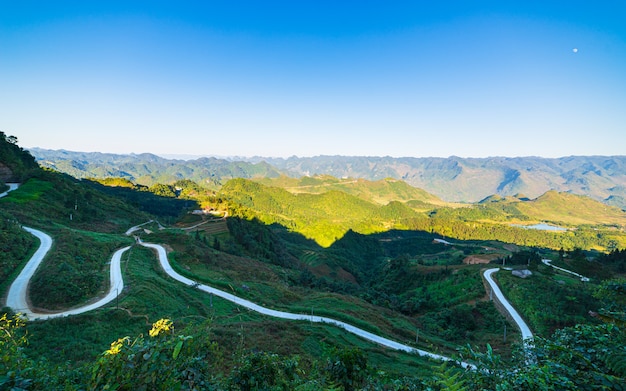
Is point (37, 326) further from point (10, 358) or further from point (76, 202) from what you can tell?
point (76, 202)

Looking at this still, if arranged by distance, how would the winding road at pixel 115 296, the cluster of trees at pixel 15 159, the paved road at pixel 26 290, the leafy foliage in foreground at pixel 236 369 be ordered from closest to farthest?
the leafy foliage in foreground at pixel 236 369
the paved road at pixel 26 290
the winding road at pixel 115 296
the cluster of trees at pixel 15 159

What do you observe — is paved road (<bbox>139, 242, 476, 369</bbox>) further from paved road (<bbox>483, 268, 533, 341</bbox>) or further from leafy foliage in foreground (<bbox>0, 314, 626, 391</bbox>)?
leafy foliage in foreground (<bbox>0, 314, 626, 391</bbox>)

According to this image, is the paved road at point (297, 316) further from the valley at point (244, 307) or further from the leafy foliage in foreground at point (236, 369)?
the leafy foliage in foreground at point (236, 369)

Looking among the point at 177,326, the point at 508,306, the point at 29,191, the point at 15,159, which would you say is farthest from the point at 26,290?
the point at 15,159

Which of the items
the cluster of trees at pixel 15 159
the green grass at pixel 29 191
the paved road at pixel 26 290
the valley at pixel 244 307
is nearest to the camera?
the valley at pixel 244 307

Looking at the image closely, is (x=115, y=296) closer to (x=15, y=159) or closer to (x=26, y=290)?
(x=26, y=290)

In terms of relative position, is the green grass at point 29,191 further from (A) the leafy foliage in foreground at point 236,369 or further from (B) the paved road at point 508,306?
(B) the paved road at point 508,306

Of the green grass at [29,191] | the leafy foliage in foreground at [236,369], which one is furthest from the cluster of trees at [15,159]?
the leafy foliage in foreground at [236,369]

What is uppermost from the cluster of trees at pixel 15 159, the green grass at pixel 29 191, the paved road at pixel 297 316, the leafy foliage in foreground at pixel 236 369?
the cluster of trees at pixel 15 159

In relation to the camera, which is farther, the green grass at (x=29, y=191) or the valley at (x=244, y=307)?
the green grass at (x=29, y=191)

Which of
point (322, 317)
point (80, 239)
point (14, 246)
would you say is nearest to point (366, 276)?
point (322, 317)

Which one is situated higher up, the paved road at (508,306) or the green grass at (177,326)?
the green grass at (177,326)
